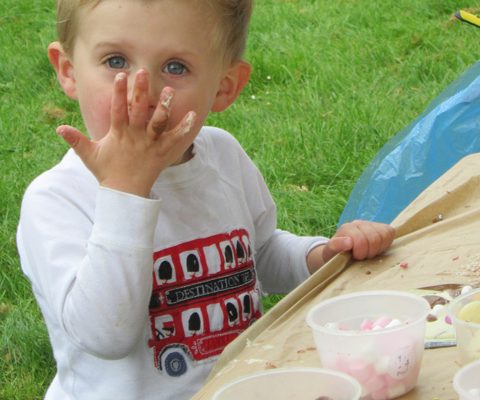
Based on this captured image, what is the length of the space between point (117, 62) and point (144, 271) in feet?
1.02

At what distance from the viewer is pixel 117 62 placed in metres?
1.49

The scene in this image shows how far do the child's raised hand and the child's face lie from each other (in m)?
0.07

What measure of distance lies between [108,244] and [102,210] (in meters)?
0.05

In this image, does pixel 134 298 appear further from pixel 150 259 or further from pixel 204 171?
pixel 204 171

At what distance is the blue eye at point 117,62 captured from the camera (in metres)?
1.49

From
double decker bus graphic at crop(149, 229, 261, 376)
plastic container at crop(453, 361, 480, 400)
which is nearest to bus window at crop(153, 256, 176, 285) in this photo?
double decker bus graphic at crop(149, 229, 261, 376)

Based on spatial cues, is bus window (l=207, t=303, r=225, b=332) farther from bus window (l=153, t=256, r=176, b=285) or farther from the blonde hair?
the blonde hair

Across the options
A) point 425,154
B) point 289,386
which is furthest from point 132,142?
point 425,154

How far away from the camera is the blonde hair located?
1560mm

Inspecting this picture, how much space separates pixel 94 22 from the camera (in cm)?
151

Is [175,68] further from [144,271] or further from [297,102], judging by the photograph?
[297,102]

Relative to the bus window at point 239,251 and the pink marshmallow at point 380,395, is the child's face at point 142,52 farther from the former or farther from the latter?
the pink marshmallow at point 380,395

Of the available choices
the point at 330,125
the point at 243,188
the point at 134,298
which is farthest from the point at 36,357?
the point at 330,125

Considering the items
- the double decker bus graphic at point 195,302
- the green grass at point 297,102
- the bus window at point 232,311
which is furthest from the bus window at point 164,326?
the green grass at point 297,102
